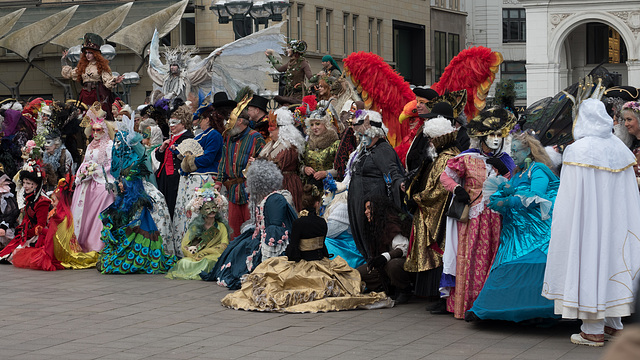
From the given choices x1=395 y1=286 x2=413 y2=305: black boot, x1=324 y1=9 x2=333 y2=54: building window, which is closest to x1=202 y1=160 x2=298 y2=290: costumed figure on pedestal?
x1=395 y1=286 x2=413 y2=305: black boot

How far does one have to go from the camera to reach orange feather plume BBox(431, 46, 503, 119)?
1095cm

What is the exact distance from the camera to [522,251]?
7.60 m

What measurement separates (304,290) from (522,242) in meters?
2.10

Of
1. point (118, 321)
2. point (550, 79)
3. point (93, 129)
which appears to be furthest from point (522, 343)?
point (550, 79)

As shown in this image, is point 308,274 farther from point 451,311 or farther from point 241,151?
point 241,151

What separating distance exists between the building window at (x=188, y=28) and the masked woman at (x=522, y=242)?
108 feet

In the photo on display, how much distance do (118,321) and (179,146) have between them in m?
3.65

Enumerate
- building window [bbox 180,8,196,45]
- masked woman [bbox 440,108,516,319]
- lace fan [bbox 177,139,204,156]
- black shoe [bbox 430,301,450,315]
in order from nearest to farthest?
masked woman [bbox 440,108,516,319], black shoe [bbox 430,301,450,315], lace fan [bbox 177,139,204,156], building window [bbox 180,8,196,45]

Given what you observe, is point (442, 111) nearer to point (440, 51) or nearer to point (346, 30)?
point (346, 30)

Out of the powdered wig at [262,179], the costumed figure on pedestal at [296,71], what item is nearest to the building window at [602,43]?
the costumed figure on pedestal at [296,71]

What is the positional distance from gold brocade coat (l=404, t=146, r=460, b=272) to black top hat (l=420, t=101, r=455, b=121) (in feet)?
1.20

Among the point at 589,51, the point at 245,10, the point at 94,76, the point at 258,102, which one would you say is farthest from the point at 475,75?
the point at 589,51

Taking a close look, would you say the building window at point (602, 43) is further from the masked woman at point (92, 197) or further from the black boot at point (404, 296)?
the black boot at point (404, 296)

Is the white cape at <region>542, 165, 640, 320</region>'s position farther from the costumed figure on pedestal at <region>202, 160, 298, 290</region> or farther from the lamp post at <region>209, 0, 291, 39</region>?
the lamp post at <region>209, 0, 291, 39</region>
